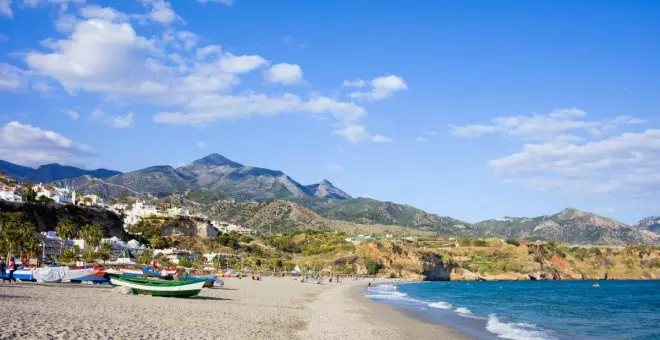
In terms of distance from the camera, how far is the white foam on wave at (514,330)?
29159 millimetres

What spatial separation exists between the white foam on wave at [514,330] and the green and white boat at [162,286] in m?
18.9

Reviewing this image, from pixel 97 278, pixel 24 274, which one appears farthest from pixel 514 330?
pixel 24 274

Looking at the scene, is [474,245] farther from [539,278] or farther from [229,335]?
[229,335]

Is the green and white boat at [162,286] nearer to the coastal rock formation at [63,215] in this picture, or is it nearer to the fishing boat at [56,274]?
the fishing boat at [56,274]

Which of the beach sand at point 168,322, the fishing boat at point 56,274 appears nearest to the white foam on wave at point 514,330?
the beach sand at point 168,322

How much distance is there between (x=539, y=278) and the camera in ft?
573

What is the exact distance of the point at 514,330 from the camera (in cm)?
3225

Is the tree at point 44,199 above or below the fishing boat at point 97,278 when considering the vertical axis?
above

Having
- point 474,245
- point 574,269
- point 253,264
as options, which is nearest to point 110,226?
point 253,264

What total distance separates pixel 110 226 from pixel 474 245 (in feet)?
388

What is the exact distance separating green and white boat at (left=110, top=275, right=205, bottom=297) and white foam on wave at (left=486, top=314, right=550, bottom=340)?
18923 millimetres

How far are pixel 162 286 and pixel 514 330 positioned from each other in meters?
22.0

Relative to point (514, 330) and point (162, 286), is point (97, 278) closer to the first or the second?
point (162, 286)

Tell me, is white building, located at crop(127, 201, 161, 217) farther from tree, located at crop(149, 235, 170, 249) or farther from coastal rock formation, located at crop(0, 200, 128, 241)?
tree, located at crop(149, 235, 170, 249)
